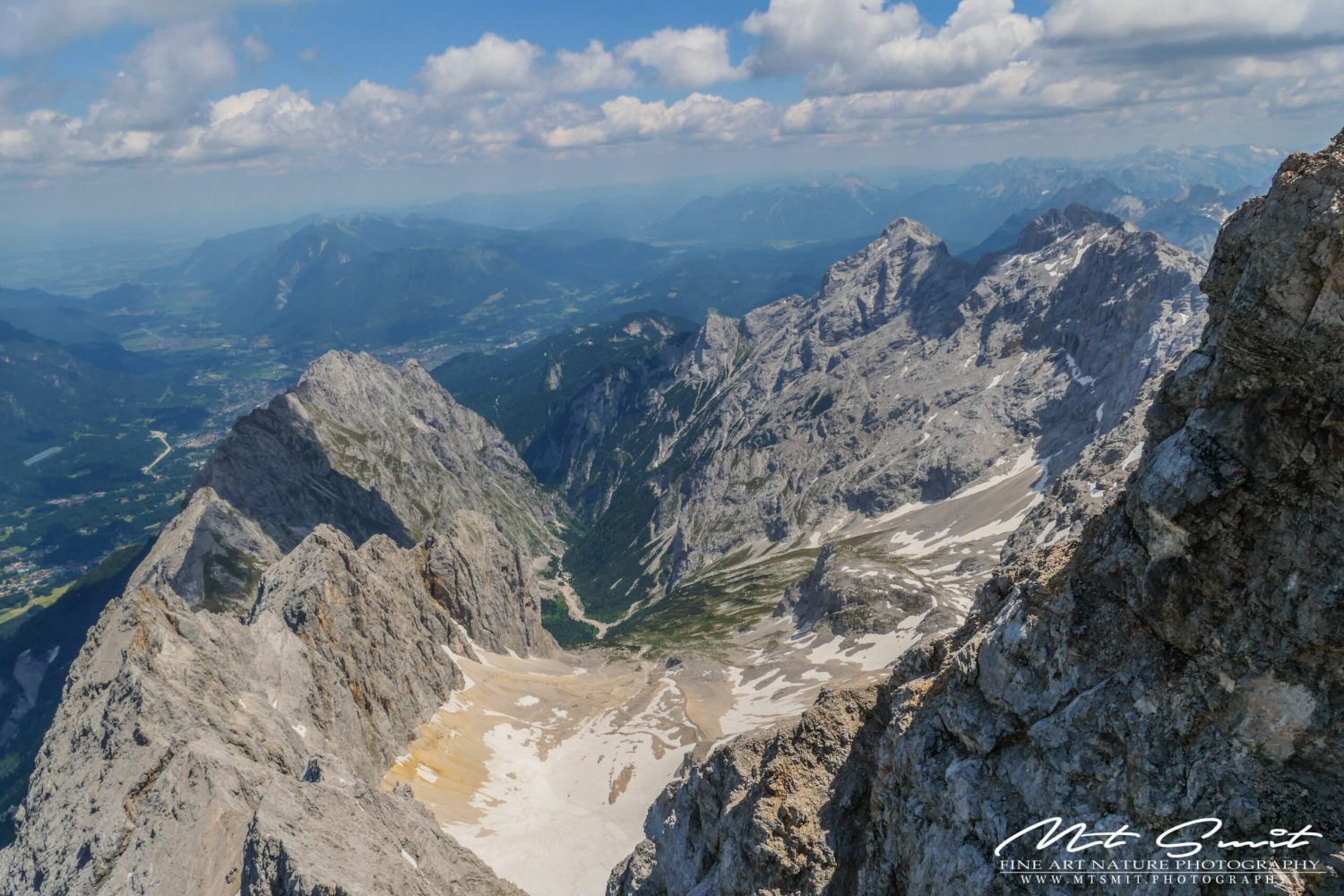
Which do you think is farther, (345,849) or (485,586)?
(485,586)

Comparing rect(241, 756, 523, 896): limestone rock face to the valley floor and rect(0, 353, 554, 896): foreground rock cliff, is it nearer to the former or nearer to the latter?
rect(0, 353, 554, 896): foreground rock cliff

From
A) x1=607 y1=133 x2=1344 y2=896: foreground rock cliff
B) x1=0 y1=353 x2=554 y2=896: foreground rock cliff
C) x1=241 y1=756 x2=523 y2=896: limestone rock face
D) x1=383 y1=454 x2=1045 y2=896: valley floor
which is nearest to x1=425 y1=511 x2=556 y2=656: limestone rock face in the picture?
x1=383 y1=454 x2=1045 y2=896: valley floor

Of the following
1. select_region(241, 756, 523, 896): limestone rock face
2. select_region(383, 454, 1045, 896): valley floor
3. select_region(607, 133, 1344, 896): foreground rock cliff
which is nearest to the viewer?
select_region(607, 133, 1344, 896): foreground rock cliff

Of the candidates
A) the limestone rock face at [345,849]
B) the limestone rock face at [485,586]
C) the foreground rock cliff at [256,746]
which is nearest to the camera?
the limestone rock face at [345,849]

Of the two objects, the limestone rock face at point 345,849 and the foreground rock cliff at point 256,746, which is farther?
the foreground rock cliff at point 256,746

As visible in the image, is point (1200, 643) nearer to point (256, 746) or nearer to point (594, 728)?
point (256, 746)

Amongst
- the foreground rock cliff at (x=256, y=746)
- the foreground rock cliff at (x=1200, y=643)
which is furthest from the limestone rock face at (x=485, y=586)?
the foreground rock cliff at (x=1200, y=643)

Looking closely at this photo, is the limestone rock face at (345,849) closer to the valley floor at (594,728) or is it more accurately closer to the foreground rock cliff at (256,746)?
the foreground rock cliff at (256,746)

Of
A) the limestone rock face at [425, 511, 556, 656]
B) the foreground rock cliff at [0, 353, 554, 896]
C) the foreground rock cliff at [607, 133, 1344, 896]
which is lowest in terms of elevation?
the limestone rock face at [425, 511, 556, 656]

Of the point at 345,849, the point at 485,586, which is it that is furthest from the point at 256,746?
the point at 485,586
